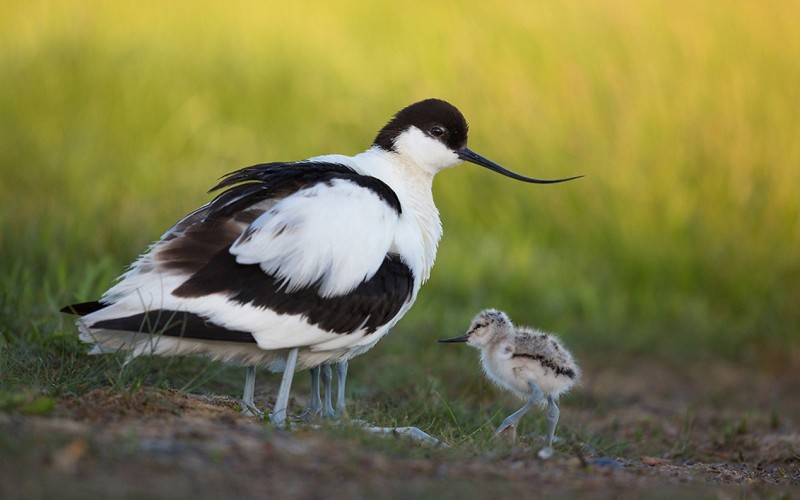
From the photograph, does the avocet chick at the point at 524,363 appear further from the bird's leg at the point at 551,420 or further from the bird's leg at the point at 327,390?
the bird's leg at the point at 327,390

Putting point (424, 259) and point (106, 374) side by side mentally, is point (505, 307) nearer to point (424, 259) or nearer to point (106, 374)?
point (424, 259)

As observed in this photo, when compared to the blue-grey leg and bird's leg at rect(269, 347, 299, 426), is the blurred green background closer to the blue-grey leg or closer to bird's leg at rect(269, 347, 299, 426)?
the blue-grey leg

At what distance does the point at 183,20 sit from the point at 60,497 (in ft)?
32.9

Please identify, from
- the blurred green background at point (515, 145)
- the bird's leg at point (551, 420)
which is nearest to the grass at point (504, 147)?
the blurred green background at point (515, 145)

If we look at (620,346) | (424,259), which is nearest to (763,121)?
(620,346)

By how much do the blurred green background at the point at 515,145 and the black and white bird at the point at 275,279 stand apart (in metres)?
2.01

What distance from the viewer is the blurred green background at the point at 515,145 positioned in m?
8.31

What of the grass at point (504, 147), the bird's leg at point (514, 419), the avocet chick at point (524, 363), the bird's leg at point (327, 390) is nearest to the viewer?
the bird's leg at point (514, 419)

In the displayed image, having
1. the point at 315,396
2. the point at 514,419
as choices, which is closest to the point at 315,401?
the point at 315,396

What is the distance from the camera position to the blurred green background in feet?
27.3

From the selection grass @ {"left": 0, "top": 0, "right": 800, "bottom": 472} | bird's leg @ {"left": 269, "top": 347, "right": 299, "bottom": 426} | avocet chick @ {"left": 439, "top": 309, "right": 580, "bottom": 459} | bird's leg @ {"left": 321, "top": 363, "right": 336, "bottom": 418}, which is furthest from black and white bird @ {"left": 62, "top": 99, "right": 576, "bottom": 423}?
grass @ {"left": 0, "top": 0, "right": 800, "bottom": 472}

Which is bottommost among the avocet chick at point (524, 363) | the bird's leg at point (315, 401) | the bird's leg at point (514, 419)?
the bird's leg at point (315, 401)

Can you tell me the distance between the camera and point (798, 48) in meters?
9.90

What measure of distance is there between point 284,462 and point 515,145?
6.51m
